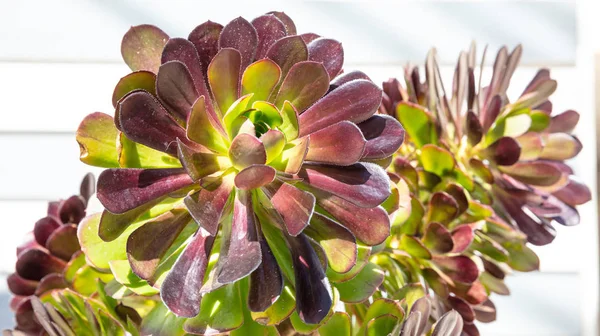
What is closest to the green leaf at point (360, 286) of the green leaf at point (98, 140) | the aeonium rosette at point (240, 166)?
the aeonium rosette at point (240, 166)

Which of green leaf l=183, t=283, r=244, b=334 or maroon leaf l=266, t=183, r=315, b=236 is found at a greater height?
maroon leaf l=266, t=183, r=315, b=236

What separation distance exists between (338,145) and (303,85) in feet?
0.12

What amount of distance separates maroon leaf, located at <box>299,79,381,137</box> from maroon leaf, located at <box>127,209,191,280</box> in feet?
0.25

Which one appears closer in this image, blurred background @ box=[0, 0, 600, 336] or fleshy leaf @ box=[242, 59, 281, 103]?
fleshy leaf @ box=[242, 59, 281, 103]

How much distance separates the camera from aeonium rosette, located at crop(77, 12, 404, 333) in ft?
0.83

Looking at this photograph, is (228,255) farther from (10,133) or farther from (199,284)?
(10,133)

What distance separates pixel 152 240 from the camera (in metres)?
0.27

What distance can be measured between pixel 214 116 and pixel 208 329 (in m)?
0.10

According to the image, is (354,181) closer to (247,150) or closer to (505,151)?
A: (247,150)

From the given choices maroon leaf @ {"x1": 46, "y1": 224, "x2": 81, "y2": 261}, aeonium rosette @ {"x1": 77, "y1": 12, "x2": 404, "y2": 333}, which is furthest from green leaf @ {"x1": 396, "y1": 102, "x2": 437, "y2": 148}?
maroon leaf @ {"x1": 46, "y1": 224, "x2": 81, "y2": 261}

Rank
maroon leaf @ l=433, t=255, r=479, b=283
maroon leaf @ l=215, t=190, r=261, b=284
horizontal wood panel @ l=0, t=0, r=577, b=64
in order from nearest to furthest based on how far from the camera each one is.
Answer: maroon leaf @ l=215, t=190, r=261, b=284, maroon leaf @ l=433, t=255, r=479, b=283, horizontal wood panel @ l=0, t=0, r=577, b=64

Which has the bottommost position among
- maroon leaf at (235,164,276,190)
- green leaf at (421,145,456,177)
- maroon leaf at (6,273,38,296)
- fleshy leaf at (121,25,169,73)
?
maroon leaf at (6,273,38,296)

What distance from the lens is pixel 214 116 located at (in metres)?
0.28

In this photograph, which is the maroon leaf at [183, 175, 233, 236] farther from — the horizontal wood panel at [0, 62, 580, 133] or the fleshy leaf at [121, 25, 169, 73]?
the horizontal wood panel at [0, 62, 580, 133]
